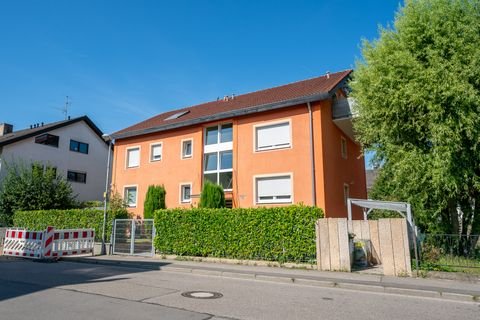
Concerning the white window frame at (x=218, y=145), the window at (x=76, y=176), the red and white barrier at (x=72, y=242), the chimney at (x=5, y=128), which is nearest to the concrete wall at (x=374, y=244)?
the white window frame at (x=218, y=145)

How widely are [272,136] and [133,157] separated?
10.4 m

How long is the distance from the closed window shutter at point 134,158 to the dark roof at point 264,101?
3.66 ft

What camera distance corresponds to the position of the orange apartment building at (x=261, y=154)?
16984mm

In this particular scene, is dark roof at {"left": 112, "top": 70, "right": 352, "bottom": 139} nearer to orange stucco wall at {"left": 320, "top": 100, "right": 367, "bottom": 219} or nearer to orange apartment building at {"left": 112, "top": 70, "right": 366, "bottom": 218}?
orange apartment building at {"left": 112, "top": 70, "right": 366, "bottom": 218}

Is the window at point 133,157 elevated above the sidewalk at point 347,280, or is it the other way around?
the window at point 133,157

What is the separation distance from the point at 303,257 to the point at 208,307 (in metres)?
6.18

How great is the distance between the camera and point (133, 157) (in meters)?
23.8

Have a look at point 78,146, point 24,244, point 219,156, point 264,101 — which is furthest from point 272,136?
point 78,146

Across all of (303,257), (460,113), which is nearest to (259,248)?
(303,257)

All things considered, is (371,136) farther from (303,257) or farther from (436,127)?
(303,257)

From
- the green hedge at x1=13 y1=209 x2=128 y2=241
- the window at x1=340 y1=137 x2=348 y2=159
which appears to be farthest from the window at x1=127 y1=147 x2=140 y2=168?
the window at x1=340 y1=137 x2=348 y2=159

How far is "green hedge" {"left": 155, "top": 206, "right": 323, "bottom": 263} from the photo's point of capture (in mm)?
11891

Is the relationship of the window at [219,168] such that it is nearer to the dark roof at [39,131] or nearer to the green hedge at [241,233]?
the green hedge at [241,233]

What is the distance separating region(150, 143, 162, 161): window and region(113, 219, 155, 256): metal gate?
23.6 feet
